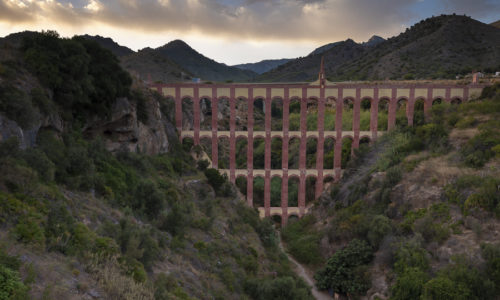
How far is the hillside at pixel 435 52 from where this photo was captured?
53.2 metres

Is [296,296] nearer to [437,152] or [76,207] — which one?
[76,207]

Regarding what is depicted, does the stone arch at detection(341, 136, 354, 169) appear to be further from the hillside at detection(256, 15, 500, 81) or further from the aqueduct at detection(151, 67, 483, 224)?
the hillside at detection(256, 15, 500, 81)

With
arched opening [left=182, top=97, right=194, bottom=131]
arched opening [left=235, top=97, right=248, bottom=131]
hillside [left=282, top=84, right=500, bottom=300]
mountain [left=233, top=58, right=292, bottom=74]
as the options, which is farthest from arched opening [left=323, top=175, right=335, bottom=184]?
mountain [left=233, top=58, right=292, bottom=74]

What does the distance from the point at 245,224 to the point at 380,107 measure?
2666cm

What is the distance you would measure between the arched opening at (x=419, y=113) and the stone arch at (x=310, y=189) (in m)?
11.5

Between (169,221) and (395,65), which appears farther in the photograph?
(395,65)

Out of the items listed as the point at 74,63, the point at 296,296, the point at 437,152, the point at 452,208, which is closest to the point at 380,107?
the point at 437,152

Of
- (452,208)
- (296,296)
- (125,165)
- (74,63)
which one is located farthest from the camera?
(452,208)

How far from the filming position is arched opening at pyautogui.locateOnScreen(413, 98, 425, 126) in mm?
33344

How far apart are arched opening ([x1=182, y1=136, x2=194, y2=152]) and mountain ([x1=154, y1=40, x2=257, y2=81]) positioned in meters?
65.8

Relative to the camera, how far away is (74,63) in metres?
17.1

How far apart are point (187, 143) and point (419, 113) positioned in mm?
23064

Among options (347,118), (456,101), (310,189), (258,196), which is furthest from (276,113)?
(456,101)

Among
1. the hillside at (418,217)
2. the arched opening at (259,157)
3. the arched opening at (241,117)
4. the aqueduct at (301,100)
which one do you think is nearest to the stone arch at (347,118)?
the aqueduct at (301,100)
